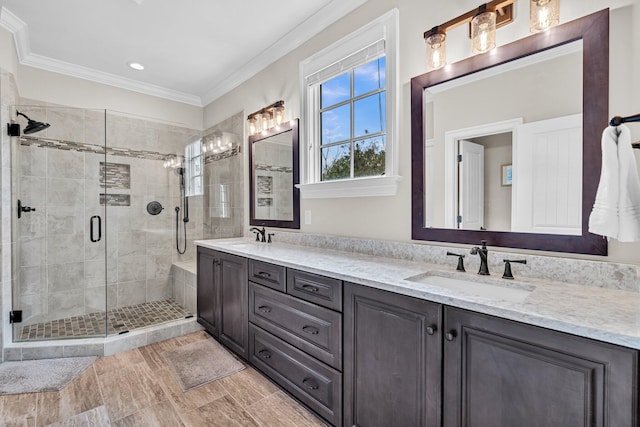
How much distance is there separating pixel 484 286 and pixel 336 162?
A: 4.55 ft

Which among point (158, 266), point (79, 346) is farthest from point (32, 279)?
point (158, 266)

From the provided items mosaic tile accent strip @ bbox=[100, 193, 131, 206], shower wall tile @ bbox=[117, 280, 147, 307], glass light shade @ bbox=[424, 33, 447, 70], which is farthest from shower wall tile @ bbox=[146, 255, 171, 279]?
glass light shade @ bbox=[424, 33, 447, 70]

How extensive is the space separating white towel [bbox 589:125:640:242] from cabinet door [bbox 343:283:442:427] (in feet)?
2.04

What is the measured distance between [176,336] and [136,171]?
1.92 meters

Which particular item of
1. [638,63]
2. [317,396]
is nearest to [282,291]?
[317,396]

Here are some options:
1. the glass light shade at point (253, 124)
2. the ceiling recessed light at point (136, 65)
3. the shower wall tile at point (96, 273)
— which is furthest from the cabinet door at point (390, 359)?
the ceiling recessed light at point (136, 65)

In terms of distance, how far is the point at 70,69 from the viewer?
3223 millimetres

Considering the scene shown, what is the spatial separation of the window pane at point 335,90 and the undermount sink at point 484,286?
1.51m

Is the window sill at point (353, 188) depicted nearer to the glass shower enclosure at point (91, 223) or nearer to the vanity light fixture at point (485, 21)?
the vanity light fixture at point (485, 21)

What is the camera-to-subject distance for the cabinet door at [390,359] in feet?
3.84

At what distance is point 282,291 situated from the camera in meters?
1.89

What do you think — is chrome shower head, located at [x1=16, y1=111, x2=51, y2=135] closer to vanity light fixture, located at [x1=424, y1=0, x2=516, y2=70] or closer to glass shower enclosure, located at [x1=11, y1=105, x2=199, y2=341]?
glass shower enclosure, located at [x1=11, y1=105, x2=199, y2=341]

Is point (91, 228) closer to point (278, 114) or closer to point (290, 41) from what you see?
point (278, 114)

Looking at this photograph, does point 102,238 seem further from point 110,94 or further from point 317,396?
point 317,396
